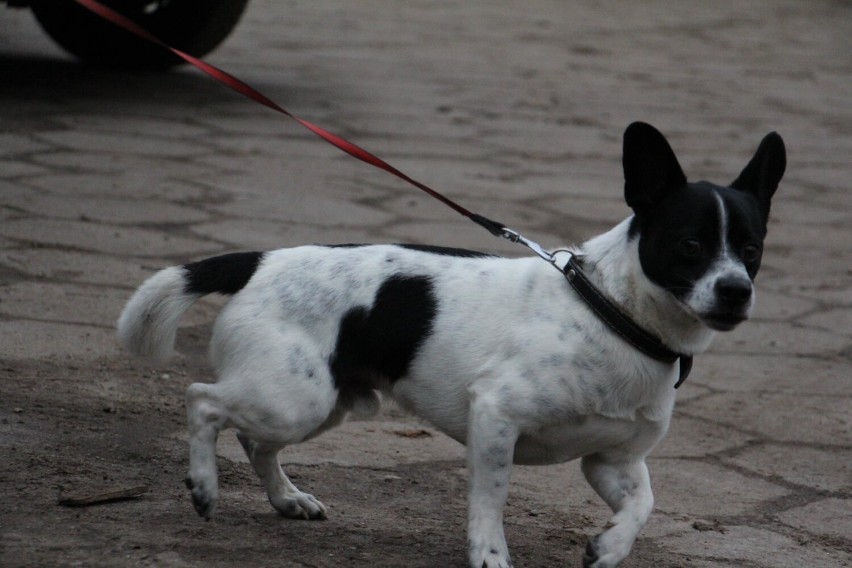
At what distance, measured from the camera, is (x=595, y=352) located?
2.49 m

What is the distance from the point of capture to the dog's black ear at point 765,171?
2.62 metres

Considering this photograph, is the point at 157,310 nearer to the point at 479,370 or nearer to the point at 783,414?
the point at 479,370

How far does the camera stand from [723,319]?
2.40 m

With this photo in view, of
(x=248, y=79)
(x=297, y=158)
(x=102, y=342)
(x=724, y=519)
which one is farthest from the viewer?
(x=248, y=79)

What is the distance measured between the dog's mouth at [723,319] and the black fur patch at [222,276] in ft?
2.99

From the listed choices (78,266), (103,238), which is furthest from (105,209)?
(78,266)

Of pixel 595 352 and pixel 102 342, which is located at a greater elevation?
pixel 595 352

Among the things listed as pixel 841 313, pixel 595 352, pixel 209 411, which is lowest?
pixel 841 313

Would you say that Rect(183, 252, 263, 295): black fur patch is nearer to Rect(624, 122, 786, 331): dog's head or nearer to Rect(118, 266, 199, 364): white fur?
Rect(118, 266, 199, 364): white fur

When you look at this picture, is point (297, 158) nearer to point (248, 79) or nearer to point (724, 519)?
point (248, 79)

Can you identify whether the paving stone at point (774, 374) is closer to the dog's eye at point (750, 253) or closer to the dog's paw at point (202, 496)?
the dog's eye at point (750, 253)

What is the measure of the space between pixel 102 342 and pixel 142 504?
1126 mm

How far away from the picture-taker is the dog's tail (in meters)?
2.72

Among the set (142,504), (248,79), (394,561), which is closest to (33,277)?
(142,504)
